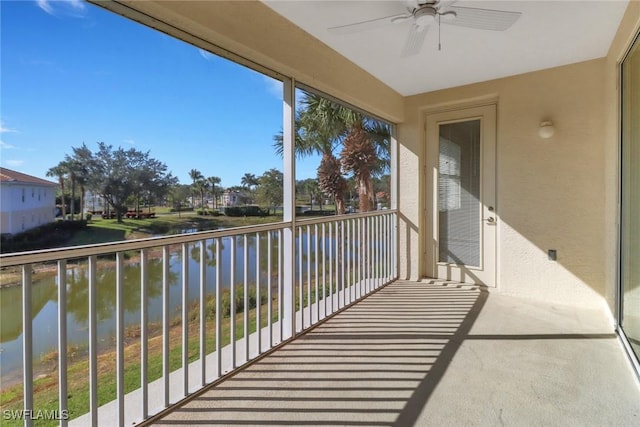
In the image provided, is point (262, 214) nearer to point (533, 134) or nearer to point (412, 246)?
point (412, 246)

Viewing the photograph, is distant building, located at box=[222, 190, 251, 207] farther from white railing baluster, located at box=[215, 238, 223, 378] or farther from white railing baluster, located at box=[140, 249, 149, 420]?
white railing baluster, located at box=[140, 249, 149, 420]

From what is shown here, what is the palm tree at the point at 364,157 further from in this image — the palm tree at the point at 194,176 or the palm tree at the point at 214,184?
the palm tree at the point at 194,176

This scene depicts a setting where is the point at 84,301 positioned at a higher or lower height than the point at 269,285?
higher

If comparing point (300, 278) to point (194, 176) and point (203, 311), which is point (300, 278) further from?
point (194, 176)

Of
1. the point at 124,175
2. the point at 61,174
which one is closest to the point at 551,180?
the point at 124,175

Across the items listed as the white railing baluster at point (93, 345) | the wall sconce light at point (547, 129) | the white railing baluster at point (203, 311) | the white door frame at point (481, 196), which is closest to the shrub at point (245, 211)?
the white railing baluster at point (203, 311)

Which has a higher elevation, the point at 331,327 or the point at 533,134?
the point at 533,134

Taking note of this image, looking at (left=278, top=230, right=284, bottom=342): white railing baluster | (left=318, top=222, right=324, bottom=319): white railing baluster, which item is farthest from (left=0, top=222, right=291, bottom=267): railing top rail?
(left=318, top=222, right=324, bottom=319): white railing baluster

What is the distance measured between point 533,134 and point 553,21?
1278 millimetres

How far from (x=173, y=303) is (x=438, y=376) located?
166 centimetres

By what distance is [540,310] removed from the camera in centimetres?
316

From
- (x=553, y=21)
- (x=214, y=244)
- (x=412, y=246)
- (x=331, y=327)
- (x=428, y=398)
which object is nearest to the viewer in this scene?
(x=428, y=398)

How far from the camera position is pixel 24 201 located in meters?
1.33

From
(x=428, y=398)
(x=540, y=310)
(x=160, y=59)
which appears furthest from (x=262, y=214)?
(x=540, y=310)
